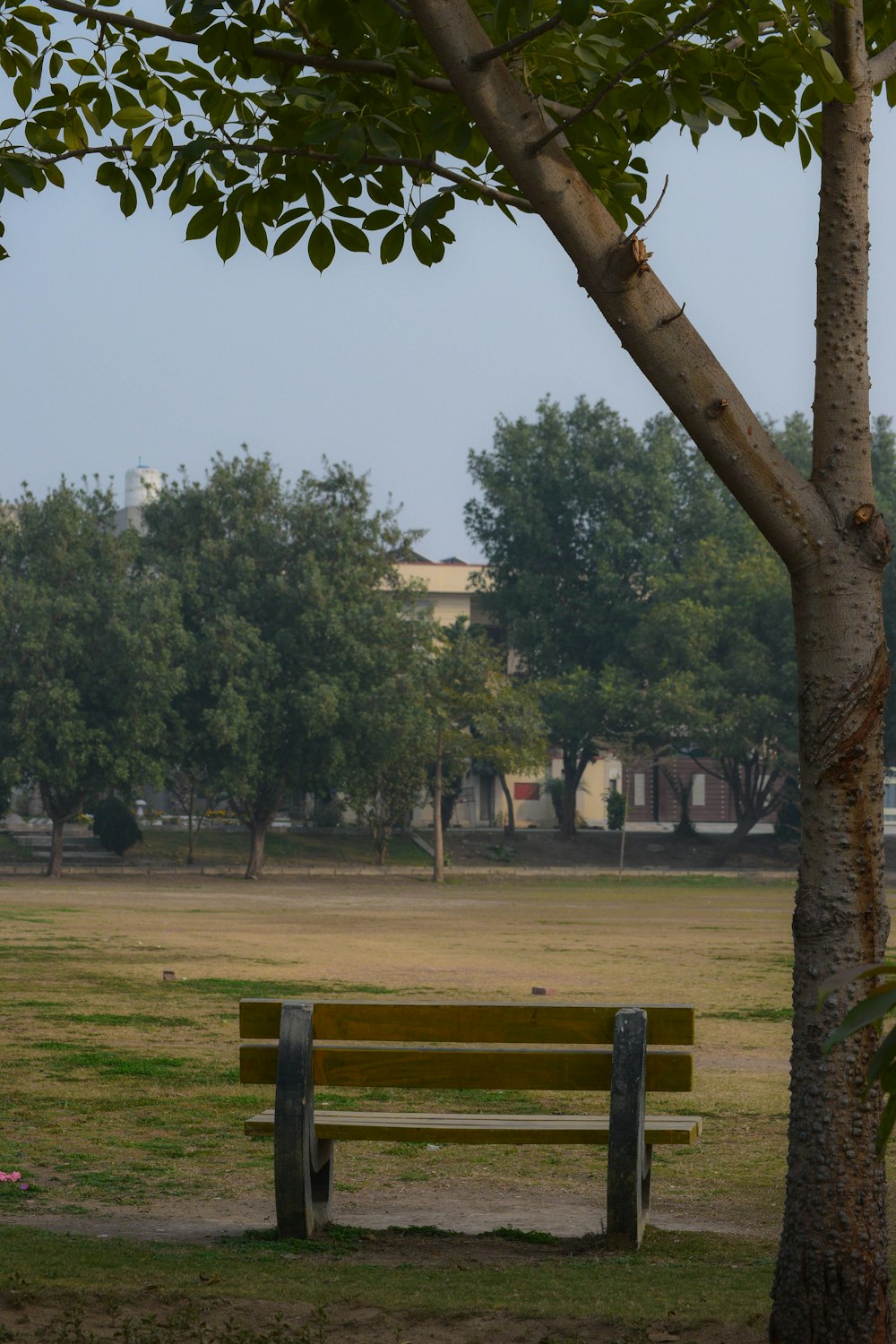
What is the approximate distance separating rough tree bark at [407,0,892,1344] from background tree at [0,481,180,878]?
45.6 meters

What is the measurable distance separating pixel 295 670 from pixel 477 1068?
158ft

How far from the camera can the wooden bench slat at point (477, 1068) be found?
19.8ft

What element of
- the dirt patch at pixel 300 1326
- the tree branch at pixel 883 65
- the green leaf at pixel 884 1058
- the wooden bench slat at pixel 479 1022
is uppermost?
the tree branch at pixel 883 65

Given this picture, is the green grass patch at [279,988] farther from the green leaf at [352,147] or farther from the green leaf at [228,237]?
the green leaf at [352,147]

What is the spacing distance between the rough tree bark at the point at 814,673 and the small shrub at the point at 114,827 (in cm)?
5392

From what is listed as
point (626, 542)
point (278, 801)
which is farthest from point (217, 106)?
point (626, 542)

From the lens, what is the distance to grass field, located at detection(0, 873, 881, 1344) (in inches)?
187

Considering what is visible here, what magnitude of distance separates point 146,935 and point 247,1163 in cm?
1710

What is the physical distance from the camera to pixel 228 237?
5527mm

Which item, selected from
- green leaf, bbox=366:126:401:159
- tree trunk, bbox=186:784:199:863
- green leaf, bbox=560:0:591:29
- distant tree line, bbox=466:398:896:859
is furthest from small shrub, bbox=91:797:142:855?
green leaf, bbox=560:0:591:29

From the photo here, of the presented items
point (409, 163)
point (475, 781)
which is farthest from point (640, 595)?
point (409, 163)

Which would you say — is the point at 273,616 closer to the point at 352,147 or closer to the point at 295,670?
the point at 295,670

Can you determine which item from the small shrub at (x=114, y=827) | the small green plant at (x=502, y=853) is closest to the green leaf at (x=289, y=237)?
the small shrub at (x=114, y=827)

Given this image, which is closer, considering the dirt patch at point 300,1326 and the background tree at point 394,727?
the dirt patch at point 300,1326
